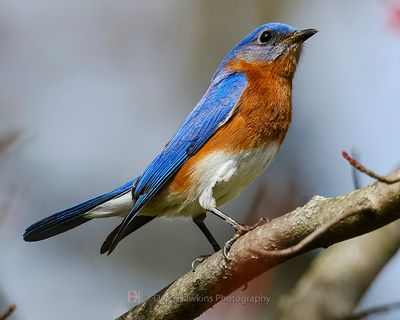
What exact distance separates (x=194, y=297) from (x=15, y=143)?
77.5 inches

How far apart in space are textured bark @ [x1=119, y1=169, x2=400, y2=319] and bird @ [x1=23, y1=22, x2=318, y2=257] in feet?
2.80

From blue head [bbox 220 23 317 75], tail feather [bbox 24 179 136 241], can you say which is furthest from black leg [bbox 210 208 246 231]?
blue head [bbox 220 23 317 75]

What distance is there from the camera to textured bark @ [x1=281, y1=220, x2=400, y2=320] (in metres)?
5.15

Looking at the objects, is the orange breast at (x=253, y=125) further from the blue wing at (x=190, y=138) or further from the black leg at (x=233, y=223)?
the black leg at (x=233, y=223)

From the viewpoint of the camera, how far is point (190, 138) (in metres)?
6.06

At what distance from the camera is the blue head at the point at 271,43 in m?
6.57

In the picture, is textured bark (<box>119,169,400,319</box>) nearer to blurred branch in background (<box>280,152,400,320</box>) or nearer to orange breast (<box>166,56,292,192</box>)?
blurred branch in background (<box>280,152,400,320</box>)

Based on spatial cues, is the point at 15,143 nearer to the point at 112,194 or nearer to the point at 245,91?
the point at 112,194

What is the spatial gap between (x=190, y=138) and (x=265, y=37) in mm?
1362

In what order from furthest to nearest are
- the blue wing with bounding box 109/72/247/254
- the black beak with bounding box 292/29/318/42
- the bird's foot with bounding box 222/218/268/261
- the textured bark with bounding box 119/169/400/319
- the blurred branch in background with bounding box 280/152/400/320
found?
1. the black beak with bounding box 292/29/318/42
2. the blue wing with bounding box 109/72/247/254
3. the blurred branch in background with bounding box 280/152/400/320
4. the bird's foot with bounding box 222/218/268/261
5. the textured bark with bounding box 119/169/400/319

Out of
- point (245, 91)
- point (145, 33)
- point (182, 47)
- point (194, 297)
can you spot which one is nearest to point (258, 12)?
point (182, 47)

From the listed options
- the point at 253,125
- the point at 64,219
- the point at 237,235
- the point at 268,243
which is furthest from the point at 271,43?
the point at 268,243

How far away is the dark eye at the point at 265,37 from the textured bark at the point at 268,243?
2762 mm

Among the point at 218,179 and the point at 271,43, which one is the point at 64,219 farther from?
the point at 271,43
